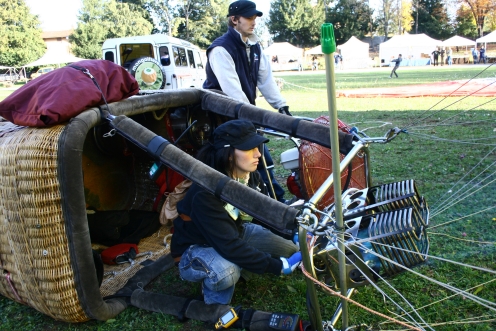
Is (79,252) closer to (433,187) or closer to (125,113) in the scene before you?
(125,113)

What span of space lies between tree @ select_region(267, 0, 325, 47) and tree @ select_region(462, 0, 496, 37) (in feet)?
58.0

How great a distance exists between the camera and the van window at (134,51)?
12914mm

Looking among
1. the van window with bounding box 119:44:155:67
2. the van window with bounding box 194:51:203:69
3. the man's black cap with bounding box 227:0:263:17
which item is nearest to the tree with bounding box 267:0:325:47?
the van window with bounding box 194:51:203:69

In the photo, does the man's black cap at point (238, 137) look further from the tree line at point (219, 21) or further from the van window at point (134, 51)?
the tree line at point (219, 21)

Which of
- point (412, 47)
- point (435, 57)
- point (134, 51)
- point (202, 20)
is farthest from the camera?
point (202, 20)

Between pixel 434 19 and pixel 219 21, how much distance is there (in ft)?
86.6

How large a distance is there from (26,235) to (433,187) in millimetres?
3594

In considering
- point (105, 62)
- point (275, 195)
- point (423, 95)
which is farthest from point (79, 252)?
point (423, 95)

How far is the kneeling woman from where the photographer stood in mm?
2311

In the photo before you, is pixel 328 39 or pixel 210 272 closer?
pixel 328 39

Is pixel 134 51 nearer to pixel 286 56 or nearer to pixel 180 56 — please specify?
pixel 180 56

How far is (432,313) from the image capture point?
2432 mm

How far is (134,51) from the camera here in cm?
1348

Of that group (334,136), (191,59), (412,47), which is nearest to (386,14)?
(412,47)
